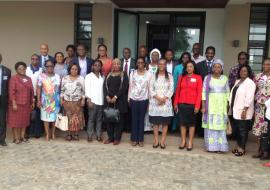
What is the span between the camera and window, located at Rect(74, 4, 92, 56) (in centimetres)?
991

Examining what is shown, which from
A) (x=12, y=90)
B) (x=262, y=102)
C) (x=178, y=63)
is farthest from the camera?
(x=178, y=63)

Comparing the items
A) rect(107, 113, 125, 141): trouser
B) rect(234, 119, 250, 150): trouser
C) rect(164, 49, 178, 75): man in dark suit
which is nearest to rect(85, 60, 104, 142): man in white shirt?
rect(107, 113, 125, 141): trouser

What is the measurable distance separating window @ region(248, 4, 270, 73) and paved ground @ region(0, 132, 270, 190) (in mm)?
3284

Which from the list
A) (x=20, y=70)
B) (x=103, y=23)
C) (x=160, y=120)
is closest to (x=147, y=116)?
(x=160, y=120)

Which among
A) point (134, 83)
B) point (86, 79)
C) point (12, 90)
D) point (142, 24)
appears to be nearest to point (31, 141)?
point (12, 90)

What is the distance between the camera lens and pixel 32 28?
10.2 m

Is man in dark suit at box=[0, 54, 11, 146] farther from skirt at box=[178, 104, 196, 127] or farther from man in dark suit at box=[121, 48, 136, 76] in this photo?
skirt at box=[178, 104, 196, 127]

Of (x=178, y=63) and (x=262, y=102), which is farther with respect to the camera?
(x=178, y=63)

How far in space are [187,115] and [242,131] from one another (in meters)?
1.03

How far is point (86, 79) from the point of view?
7316 mm

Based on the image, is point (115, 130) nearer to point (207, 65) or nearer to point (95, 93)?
point (95, 93)

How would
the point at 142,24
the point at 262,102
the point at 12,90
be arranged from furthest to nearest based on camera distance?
the point at 142,24 < the point at 12,90 < the point at 262,102

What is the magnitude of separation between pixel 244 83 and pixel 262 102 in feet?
1.49

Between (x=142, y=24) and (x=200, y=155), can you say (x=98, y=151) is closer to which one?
(x=200, y=155)
